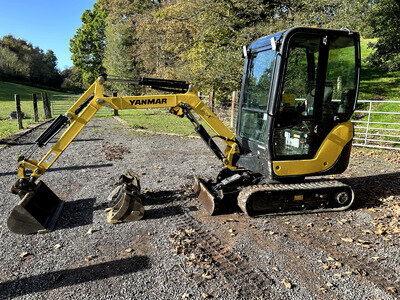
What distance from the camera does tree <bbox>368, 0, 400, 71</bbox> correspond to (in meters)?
16.0

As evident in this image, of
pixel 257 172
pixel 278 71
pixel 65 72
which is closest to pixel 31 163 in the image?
pixel 257 172

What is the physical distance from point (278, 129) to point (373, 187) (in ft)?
11.6

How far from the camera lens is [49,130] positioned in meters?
4.48

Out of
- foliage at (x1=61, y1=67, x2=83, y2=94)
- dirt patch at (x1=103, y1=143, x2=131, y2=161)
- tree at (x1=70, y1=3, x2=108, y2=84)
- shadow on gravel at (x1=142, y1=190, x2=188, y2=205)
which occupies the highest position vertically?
tree at (x1=70, y1=3, x2=108, y2=84)

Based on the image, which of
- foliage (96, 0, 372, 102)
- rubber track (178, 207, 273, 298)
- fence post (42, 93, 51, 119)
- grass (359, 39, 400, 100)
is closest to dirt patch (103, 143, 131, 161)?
rubber track (178, 207, 273, 298)

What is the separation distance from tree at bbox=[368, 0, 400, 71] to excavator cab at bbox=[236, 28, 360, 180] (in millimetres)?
14525

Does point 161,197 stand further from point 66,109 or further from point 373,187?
point 66,109

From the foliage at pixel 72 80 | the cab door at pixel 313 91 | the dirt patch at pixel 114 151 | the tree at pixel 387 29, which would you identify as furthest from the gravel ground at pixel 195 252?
the foliage at pixel 72 80

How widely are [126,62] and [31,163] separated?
99.2 ft

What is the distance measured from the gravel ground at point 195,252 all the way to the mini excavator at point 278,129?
0.91 ft

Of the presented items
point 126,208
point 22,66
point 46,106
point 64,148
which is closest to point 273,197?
point 126,208

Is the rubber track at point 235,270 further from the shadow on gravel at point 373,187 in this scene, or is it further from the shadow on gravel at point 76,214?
the shadow on gravel at point 373,187

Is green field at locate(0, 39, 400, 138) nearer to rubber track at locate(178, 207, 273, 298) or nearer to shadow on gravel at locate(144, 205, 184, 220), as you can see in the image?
shadow on gravel at locate(144, 205, 184, 220)

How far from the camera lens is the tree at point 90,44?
146 ft
